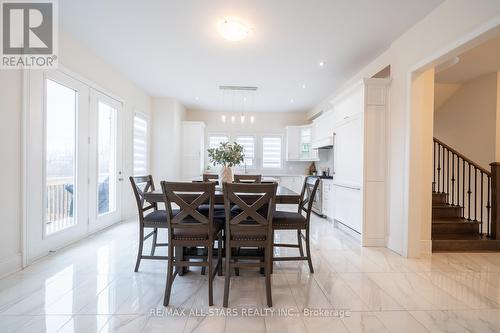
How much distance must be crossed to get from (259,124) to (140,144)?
342 centimetres

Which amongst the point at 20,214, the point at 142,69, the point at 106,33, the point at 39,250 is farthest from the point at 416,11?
the point at 39,250

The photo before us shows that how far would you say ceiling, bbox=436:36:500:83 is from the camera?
3.53 metres

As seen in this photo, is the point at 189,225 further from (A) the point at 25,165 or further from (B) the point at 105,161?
(B) the point at 105,161

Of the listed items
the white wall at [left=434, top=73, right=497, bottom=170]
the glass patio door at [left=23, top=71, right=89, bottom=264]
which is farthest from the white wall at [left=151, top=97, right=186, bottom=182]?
the white wall at [left=434, top=73, right=497, bottom=170]

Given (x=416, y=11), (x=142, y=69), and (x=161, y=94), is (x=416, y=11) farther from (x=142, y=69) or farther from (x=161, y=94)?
(x=161, y=94)

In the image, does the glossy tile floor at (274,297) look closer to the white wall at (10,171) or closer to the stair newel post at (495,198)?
the white wall at (10,171)

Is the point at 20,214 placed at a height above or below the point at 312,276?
above

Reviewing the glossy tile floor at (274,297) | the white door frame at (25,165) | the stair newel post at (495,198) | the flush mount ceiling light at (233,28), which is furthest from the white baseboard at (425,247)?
the white door frame at (25,165)

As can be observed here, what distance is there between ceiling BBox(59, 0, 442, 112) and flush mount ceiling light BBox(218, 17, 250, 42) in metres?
0.08

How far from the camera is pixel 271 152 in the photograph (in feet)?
24.4

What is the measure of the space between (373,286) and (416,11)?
291 cm

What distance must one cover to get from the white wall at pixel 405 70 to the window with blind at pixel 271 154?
151 inches

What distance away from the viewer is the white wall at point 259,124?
7.38 meters

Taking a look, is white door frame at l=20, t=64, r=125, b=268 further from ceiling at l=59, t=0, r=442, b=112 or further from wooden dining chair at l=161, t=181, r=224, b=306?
wooden dining chair at l=161, t=181, r=224, b=306
